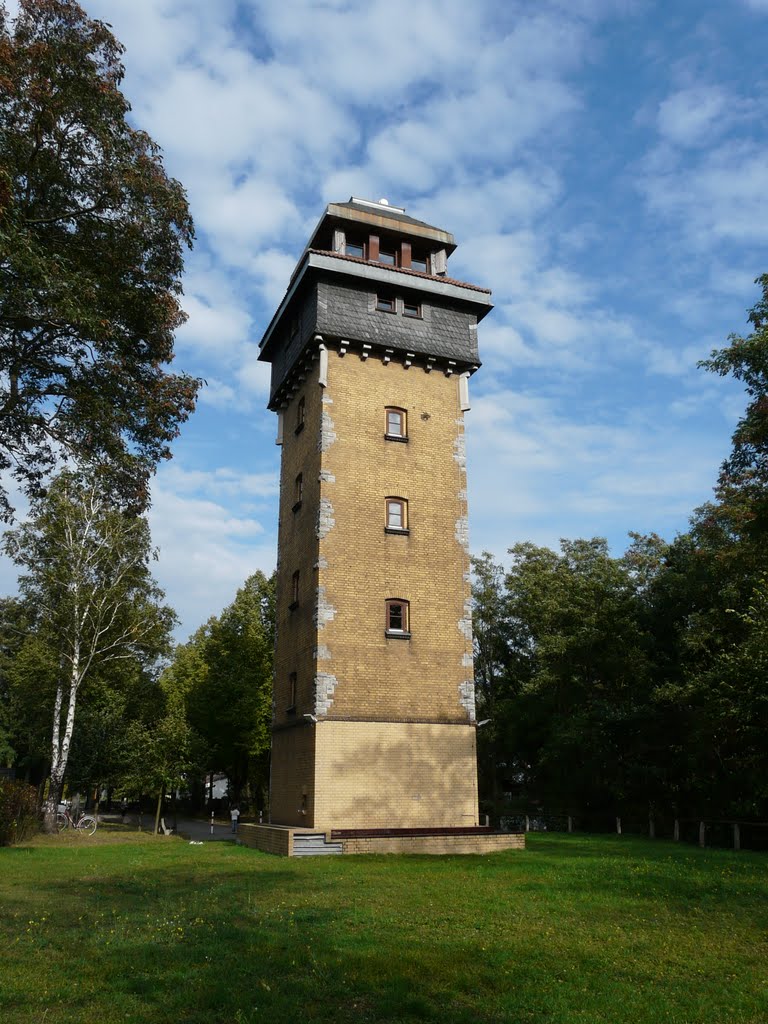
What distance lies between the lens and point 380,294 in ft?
89.7

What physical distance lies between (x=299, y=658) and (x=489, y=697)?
88.3 ft

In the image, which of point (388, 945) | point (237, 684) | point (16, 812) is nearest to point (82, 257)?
point (388, 945)

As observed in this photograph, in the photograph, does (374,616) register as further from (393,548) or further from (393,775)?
(393,775)

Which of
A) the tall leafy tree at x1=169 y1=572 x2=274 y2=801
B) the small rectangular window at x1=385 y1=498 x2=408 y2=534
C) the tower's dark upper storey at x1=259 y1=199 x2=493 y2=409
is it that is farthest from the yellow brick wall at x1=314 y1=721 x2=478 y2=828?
the tall leafy tree at x1=169 y1=572 x2=274 y2=801

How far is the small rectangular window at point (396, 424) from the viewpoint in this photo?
26.5m

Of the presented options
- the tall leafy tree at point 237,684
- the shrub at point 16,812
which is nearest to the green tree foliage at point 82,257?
the shrub at point 16,812

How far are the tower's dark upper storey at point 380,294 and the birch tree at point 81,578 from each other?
12.2 m

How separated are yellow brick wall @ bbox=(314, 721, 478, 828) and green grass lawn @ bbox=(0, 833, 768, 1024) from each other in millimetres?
5582

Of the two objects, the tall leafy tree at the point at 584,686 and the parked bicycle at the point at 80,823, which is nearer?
the parked bicycle at the point at 80,823

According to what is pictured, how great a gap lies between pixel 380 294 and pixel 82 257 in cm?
1457

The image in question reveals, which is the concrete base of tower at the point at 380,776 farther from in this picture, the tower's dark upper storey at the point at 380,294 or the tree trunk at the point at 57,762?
the tower's dark upper storey at the point at 380,294

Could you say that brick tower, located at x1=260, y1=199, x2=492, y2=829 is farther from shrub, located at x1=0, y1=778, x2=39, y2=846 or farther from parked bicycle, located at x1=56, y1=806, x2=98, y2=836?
parked bicycle, located at x1=56, y1=806, x2=98, y2=836

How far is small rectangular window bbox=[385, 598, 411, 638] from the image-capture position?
24.4m

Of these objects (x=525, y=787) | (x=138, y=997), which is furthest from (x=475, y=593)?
(x=138, y=997)
